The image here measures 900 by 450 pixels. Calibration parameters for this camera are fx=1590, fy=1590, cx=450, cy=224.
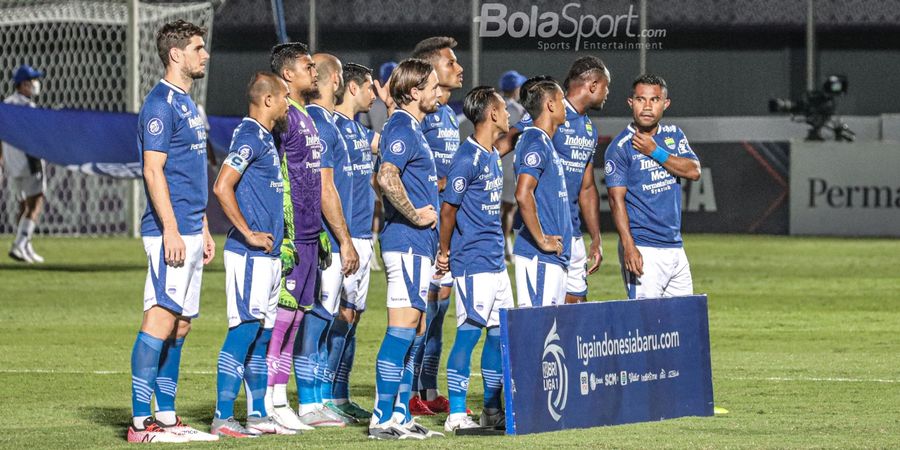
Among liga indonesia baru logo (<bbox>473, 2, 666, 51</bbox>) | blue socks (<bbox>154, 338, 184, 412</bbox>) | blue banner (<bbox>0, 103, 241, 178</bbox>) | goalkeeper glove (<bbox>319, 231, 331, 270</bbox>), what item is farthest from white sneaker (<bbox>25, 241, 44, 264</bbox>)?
blue socks (<bbox>154, 338, 184, 412</bbox>)

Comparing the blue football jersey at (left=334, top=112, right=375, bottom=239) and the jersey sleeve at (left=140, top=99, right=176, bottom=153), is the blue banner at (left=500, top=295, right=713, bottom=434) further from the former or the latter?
the jersey sleeve at (left=140, top=99, right=176, bottom=153)

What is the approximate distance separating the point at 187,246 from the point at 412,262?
3.61 feet

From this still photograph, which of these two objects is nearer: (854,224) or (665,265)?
(665,265)

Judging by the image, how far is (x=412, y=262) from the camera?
7715mm

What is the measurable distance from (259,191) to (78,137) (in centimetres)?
1131

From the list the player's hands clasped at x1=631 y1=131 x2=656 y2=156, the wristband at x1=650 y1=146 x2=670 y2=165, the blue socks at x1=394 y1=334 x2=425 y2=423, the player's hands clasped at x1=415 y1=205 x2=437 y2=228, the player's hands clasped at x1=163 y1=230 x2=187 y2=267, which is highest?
the player's hands clasped at x1=631 y1=131 x2=656 y2=156

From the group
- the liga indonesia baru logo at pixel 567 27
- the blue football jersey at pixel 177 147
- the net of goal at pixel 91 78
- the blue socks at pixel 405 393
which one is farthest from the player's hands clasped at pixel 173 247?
the liga indonesia baru logo at pixel 567 27

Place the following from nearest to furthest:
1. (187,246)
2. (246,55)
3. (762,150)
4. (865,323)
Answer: (187,246) < (865,323) < (762,150) < (246,55)

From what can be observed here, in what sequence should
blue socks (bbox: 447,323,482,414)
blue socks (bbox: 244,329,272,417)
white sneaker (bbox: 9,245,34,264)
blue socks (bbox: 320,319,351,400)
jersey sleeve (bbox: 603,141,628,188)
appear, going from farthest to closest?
1. white sneaker (bbox: 9,245,34,264)
2. jersey sleeve (bbox: 603,141,628,188)
3. blue socks (bbox: 320,319,351,400)
4. blue socks (bbox: 447,323,482,414)
5. blue socks (bbox: 244,329,272,417)

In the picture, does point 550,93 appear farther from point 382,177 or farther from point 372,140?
point 372,140

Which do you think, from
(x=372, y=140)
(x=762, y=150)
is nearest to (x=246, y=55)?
(x=762, y=150)

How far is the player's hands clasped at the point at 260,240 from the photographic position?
7.38 meters

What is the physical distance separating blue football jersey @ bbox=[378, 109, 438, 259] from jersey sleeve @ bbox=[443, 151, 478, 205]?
0.11 meters

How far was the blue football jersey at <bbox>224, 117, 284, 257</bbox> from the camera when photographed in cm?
747
